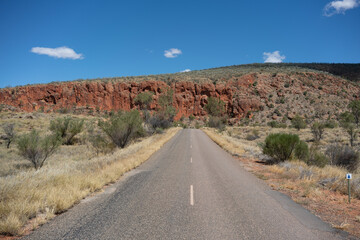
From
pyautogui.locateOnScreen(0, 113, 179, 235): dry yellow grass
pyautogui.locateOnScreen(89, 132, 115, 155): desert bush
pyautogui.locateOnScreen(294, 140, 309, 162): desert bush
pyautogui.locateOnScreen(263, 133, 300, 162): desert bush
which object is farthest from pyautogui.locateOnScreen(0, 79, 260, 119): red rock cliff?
pyautogui.locateOnScreen(0, 113, 179, 235): dry yellow grass

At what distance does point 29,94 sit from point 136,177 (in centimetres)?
7539

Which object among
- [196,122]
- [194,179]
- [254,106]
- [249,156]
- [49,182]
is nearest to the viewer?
[49,182]

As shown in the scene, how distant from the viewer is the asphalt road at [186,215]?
4414 mm

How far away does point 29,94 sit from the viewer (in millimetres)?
69062

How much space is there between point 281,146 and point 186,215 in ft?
33.2

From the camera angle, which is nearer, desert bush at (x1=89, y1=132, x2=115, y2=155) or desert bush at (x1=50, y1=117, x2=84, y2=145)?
desert bush at (x1=89, y1=132, x2=115, y2=155)

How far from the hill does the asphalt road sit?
57.7 metres

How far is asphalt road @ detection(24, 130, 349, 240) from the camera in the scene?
4.41m

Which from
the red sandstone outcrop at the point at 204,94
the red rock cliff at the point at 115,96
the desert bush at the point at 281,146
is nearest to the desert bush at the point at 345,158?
the desert bush at the point at 281,146

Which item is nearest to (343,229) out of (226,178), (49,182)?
(226,178)

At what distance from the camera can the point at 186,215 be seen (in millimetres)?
5316

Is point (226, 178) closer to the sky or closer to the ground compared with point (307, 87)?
closer to the ground

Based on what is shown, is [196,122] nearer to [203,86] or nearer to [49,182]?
[203,86]

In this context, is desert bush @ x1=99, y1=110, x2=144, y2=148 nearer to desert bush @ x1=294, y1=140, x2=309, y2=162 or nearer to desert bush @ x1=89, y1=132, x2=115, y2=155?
desert bush @ x1=89, y1=132, x2=115, y2=155
